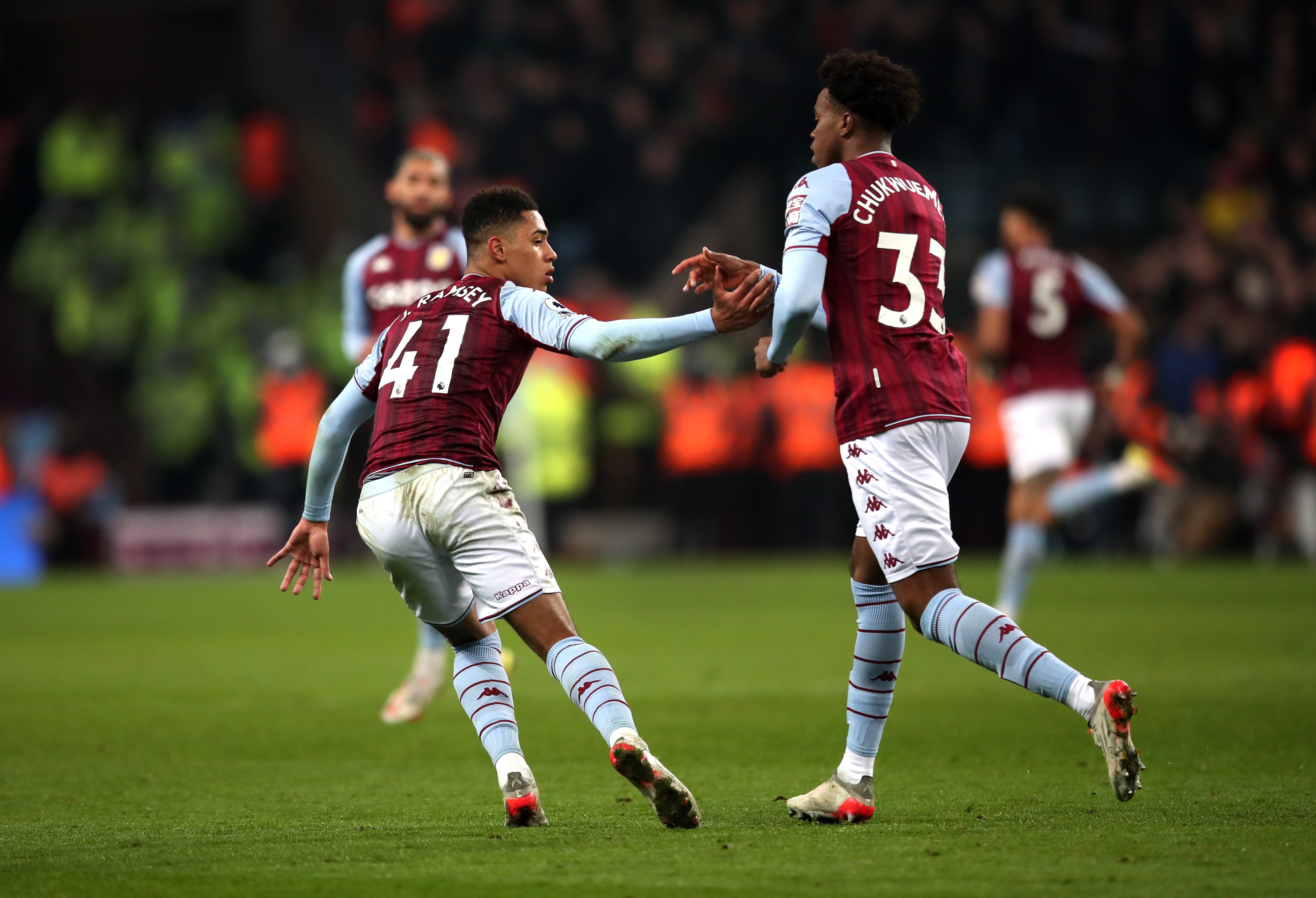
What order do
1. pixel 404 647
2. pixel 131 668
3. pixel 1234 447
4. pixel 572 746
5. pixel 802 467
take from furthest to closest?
pixel 802 467 → pixel 1234 447 → pixel 404 647 → pixel 131 668 → pixel 572 746

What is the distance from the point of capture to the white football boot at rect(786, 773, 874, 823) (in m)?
4.60

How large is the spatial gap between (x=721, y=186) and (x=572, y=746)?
1479cm

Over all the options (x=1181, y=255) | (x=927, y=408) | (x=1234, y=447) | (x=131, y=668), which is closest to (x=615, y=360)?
(x=927, y=408)

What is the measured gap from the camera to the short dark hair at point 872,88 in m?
4.70

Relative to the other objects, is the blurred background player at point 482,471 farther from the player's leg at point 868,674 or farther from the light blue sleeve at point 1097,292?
the light blue sleeve at point 1097,292

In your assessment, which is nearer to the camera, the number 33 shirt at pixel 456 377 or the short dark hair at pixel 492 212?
the number 33 shirt at pixel 456 377

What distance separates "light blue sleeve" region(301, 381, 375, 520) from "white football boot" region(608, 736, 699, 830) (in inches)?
50.4

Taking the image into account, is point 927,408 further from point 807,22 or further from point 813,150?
point 807,22

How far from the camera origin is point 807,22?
20.0m

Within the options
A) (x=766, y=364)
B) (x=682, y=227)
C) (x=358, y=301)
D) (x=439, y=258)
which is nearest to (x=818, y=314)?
(x=766, y=364)

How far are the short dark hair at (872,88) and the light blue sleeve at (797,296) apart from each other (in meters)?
0.53

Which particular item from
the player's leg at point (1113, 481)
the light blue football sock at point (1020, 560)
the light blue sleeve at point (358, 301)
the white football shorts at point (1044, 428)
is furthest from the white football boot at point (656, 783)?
the player's leg at point (1113, 481)

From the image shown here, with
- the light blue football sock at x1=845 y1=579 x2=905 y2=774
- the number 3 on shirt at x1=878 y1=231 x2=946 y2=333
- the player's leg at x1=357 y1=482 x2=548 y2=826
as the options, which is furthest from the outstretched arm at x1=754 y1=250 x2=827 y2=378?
the player's leg at x1=357 y1=482 x2=548 y2=826

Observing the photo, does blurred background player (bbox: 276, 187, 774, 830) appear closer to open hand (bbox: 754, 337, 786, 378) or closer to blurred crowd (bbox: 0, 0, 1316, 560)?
open hand (bbox: 754, 337, 786, 378)
